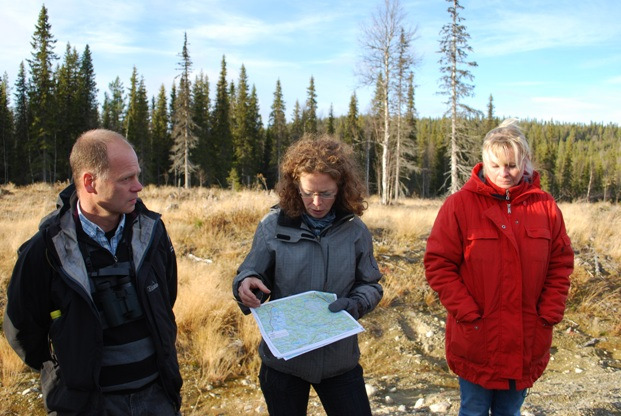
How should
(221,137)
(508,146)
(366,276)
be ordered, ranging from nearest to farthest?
(366,276) → (508,146) → (221,137)

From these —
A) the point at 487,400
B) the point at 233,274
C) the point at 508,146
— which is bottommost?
the point at 233,274

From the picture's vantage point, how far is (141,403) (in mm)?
2006

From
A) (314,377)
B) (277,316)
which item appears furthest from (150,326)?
(314,377)

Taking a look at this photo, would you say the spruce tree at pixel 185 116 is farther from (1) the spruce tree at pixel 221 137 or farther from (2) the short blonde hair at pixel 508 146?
(2) the short blonde hair at pixel 508 146

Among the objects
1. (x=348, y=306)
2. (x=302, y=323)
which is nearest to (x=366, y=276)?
(x=348, y=306)

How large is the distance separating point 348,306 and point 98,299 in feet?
3.86

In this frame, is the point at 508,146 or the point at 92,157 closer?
the point at 92,157

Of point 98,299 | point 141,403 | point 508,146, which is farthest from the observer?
point 508,146

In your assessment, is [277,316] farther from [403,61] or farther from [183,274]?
[403,61]

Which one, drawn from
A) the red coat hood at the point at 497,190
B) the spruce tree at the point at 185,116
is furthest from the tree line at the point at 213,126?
the red coat hood at the point at 497,190

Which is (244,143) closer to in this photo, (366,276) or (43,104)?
(43,104)

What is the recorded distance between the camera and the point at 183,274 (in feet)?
19.7

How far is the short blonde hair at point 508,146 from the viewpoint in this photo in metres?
2.40

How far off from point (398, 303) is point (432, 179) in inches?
2174
